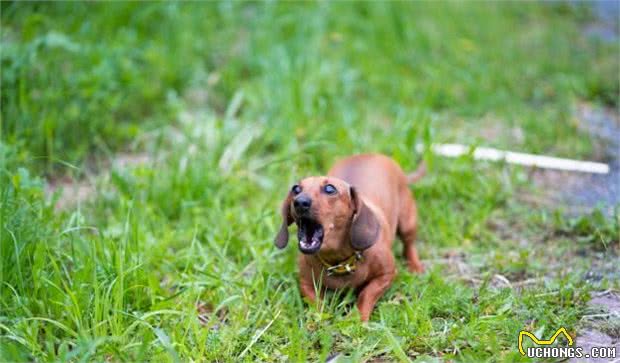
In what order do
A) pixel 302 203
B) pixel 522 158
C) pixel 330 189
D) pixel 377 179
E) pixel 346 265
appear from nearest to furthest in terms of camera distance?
pixel 302 203 → pixel 330 189 → pixel 346 265 → pixel 377 179 → pixel 522 158

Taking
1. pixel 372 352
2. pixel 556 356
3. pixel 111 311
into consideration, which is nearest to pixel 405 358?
pixel 372 352

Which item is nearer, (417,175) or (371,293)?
(371,293)

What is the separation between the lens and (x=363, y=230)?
11.5ft


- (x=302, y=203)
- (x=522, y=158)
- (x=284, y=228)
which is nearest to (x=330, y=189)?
(x=302, y=203)

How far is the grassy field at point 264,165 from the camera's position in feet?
11.0

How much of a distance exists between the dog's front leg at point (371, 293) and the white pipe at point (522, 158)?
146cm

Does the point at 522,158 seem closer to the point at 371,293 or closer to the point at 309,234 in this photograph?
the point at 371,293

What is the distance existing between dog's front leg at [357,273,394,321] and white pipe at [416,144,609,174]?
1.46 metres

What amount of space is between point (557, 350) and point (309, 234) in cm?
108

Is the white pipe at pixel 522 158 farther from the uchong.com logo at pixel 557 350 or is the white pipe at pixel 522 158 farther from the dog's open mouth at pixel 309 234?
the uchong.com logo at pixel 557 350

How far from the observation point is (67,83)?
207 inches

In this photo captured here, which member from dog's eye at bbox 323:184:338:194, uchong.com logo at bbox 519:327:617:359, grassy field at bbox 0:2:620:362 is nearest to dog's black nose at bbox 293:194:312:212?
dog's eye at bbox 323:184:338:194

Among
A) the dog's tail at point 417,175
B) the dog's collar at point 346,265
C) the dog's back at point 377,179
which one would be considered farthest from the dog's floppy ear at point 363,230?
the dog's tail at point 417,175

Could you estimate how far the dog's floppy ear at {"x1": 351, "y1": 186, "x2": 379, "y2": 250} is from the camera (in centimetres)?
351
